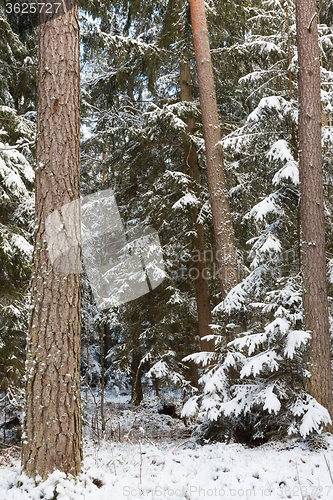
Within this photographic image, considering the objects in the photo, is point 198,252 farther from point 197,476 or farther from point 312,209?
point 197,476

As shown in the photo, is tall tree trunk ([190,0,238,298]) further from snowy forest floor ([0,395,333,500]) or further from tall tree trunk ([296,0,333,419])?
snowy forest floor ([0,395,333,500])

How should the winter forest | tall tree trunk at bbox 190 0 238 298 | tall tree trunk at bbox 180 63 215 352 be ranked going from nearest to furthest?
the winter forest < tall tree trunk at bbox 190 0 238 298 < tall tree trunk at bbox 180 63 215 352

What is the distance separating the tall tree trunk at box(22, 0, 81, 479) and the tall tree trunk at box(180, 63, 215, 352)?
4.89 meters

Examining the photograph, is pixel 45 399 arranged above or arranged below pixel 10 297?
below

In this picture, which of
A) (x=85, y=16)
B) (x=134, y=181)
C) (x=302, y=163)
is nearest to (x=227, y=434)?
(x=302, y=163)

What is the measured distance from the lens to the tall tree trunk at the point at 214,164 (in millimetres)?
6582

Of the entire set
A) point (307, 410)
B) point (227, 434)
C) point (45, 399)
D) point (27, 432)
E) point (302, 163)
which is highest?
point (302, 163)

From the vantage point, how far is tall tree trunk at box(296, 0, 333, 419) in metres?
4.93

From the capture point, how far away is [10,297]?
269 inches

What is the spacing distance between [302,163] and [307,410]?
3339 millimetres

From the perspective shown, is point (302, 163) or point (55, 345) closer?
point (55, 345)

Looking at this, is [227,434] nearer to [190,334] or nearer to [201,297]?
[201,297]

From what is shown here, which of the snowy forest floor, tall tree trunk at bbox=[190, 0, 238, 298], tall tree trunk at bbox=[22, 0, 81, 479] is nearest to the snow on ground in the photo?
the snowy forest floor

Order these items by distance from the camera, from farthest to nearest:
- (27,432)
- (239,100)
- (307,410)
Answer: (239,100), (307,410), (27,432)
